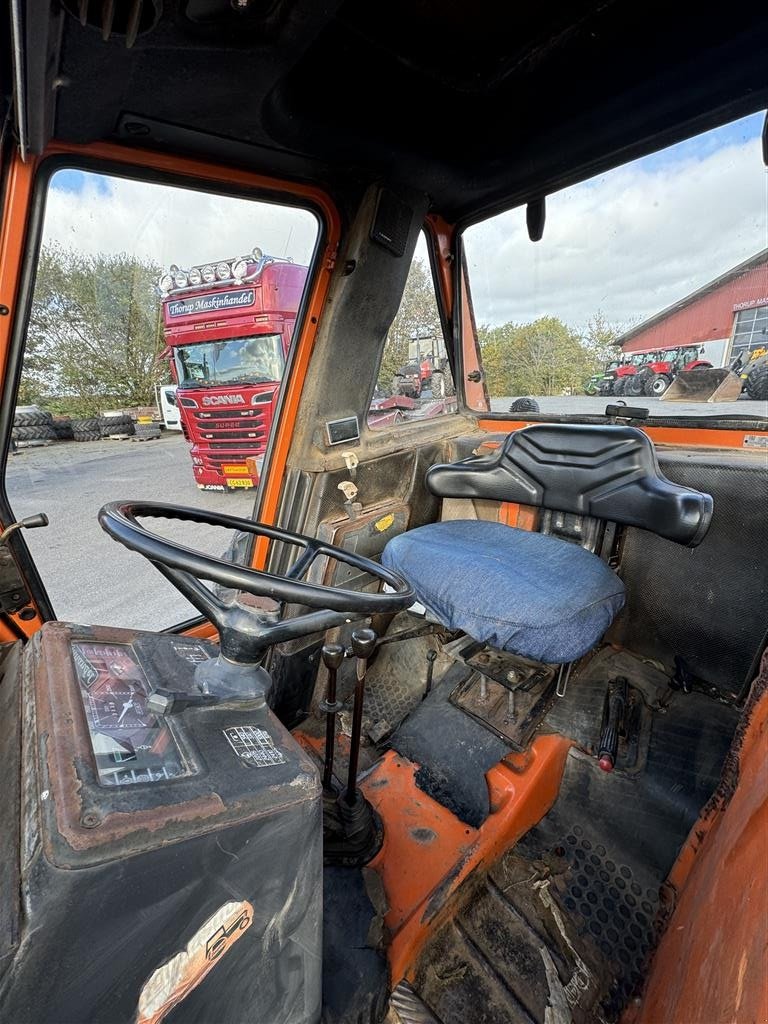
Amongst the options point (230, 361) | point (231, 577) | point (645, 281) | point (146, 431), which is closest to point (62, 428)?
point (146, 431)

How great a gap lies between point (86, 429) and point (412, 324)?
1.45m

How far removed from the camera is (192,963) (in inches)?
29.2

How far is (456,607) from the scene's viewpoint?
149 centimetres

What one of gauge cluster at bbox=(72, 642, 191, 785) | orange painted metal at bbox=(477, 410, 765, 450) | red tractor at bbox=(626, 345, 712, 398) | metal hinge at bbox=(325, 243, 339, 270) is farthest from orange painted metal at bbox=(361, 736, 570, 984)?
metal hinge at bbox=(325, 243, 339, 270)

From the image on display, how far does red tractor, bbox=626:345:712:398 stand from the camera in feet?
5.69

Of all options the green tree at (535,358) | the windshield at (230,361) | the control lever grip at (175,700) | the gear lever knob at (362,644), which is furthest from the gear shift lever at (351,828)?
the windshield at (230,361)

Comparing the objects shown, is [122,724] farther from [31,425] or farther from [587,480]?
[587,480]

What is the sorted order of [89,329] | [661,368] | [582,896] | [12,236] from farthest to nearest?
[661,368]
[89,329]
[582,896]
[12,236]

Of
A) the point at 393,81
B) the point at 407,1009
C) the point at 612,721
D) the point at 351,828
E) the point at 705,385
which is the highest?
the point at 393,81

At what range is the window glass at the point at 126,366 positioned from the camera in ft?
4.66

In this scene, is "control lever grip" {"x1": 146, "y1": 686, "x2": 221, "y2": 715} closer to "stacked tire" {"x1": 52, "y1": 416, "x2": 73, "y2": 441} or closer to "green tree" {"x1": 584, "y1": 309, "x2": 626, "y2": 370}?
"stacked tire" {"x1": 52, "y1": 416, "x2": 73, "y2": 441}

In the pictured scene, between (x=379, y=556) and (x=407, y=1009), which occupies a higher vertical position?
(x=379, y=556)

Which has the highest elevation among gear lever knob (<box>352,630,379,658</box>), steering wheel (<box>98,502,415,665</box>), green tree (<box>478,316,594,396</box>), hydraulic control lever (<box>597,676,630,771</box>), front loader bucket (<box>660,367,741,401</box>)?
green tree (<box>478,316,594,396</box>)

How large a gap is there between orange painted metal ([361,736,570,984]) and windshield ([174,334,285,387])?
219cm
